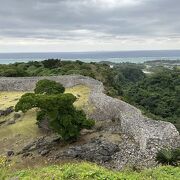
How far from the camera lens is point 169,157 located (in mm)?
14117

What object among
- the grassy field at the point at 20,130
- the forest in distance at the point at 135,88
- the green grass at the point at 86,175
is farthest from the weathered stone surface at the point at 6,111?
the green grass at the point at 86,175

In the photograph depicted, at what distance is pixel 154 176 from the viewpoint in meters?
10.2

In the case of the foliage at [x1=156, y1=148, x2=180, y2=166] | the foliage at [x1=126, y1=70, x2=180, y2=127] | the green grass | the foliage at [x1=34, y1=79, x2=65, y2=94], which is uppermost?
the green grass

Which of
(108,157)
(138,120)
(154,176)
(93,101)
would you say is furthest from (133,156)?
(93,101)

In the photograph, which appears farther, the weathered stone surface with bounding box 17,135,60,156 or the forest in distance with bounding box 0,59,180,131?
the forest in distance with bounding box 0,59,180,131

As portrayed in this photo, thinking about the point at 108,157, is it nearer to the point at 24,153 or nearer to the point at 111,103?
the point at 24,153

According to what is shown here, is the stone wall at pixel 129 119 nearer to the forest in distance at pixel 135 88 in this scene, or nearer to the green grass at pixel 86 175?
the green grass at pixel 86 175

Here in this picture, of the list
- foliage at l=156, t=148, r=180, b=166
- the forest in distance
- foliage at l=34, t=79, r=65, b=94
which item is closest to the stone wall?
foliage at l=156, t=148, r=180, b=166

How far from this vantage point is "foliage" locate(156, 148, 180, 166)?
1399cm

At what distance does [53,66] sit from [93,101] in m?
30.1

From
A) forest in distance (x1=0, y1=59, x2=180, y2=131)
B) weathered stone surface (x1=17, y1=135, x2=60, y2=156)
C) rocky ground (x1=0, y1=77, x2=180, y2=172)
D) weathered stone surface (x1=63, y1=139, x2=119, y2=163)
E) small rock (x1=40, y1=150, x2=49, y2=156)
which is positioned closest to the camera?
rocky ground (x1=0, y1=77, x2=180, y2=172)

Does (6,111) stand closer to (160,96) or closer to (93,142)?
(93,142)

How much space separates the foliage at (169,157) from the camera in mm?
13992

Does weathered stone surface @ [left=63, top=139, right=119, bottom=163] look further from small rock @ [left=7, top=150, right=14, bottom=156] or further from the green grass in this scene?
the green grass
